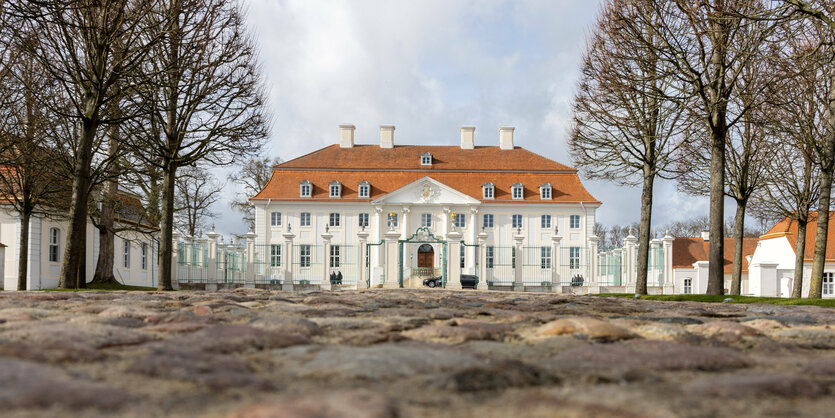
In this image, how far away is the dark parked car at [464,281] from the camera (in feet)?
88.1

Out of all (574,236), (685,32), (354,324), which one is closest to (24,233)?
(685,32)

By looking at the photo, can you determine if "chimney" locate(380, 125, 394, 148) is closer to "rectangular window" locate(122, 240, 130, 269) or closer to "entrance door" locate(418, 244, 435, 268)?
"entrance door" locate(418, 244, 435, 268)

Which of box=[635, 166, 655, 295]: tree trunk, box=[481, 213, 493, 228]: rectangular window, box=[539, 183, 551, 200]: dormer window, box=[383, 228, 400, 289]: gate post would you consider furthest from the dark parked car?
box=[539, 183, 551, 200]: dormer window

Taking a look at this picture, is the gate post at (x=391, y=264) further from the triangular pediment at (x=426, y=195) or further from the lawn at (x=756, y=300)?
the triangular pediment at (x=426, y=195)

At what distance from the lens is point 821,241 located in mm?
16609

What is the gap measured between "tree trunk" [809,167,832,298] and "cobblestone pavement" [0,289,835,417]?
44.0ft

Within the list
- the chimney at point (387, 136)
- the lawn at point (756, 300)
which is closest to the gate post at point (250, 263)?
the lawn at point (756, 300)

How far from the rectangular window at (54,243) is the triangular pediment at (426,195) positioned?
765 inches

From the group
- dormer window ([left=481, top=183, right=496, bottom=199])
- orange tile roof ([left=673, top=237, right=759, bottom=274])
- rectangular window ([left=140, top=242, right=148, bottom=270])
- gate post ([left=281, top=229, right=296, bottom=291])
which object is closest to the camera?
gate post ([left=281, top=229, right=296, bottom=291])

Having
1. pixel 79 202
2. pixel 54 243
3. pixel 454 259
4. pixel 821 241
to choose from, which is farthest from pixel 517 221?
pixel 79 202

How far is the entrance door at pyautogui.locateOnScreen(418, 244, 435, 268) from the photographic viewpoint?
4594cm

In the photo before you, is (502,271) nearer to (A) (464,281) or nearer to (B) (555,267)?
(B) (555,267)

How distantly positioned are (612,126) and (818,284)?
21.7ft

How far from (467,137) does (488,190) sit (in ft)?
21.2
